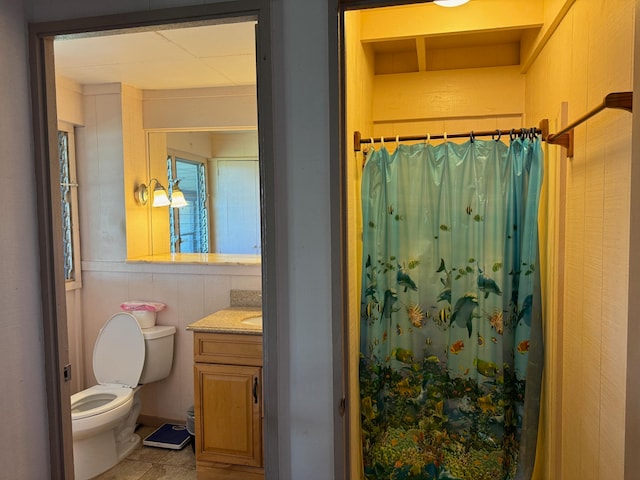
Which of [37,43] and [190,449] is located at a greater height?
[37,43]

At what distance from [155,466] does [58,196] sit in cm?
189

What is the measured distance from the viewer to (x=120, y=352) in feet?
8.81

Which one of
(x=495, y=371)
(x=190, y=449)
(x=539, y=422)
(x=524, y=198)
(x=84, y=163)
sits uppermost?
(x=84, y=163)

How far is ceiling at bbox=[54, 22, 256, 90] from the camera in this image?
2.13 meters

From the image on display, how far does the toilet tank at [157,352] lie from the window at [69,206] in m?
0.69

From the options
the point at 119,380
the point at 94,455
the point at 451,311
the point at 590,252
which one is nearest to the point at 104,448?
the point at 94,455

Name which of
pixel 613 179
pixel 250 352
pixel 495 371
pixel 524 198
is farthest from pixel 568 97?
pixel 250 352

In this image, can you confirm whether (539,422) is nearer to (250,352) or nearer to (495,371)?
(495,371)

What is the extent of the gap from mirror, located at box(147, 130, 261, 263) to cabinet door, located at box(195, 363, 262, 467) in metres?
1.03

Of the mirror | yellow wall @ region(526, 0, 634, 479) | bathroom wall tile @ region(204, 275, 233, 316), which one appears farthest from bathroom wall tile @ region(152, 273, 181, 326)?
yellow wall @ region(526, 0, 634, 479)

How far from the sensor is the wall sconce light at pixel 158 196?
299 cm

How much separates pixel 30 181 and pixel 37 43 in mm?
432

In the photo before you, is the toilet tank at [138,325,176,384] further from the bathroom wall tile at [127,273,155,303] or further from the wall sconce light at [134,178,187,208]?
the wall sconce light at [134,178,187,208]

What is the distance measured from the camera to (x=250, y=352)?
2266mm
